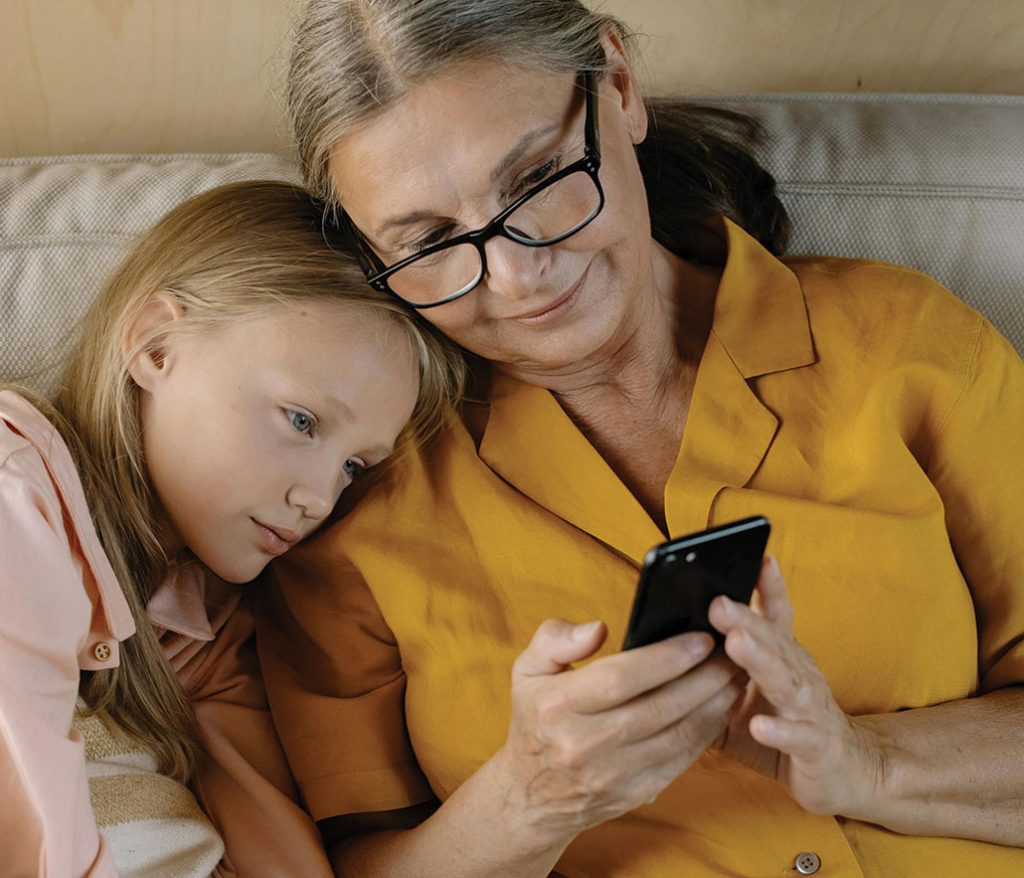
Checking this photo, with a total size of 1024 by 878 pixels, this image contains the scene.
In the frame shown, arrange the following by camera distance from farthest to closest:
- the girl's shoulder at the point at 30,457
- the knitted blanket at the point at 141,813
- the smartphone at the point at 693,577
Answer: the knitted blanket at the point at 141,813 < the girl's shoulder at the point at 30,457 < the smartphone at the point at 693,577

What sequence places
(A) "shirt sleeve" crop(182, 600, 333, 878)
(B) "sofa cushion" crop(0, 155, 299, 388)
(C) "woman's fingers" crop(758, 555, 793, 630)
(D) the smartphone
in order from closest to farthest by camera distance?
(D) the smartphone < (C) "woman's fingers" crop(758, 555, 793, 630) < (A) "shirt sleeve" crop(182, 600, 333, 878) < (B) "sofa cushion" crop(0, 155, 299, 388)

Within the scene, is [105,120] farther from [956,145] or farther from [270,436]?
[956,145]

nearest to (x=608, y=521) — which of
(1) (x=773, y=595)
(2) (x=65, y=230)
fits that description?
(1) (x=773, y=595)

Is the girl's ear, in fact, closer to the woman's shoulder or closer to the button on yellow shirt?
the button on yellow shirt

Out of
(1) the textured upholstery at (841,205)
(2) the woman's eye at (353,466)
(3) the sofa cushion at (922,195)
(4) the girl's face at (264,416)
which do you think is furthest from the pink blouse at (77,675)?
(3) the sofa cushion at (922,195)

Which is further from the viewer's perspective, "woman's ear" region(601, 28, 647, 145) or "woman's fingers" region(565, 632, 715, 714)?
"woman's ear" region(601, 28, 647, 145)

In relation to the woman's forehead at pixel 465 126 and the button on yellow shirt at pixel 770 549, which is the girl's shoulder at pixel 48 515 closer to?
the button on yellow shirt at pixel 770 549

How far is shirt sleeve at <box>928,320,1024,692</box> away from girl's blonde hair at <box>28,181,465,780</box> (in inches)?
23.5

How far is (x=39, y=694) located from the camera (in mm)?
1247

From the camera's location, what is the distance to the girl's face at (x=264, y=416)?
57.5 inches

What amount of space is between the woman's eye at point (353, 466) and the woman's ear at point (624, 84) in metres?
0.50

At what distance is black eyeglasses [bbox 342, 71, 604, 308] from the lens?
4.34ft

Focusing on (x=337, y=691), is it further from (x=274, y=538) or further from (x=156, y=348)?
(x=156, y=348)

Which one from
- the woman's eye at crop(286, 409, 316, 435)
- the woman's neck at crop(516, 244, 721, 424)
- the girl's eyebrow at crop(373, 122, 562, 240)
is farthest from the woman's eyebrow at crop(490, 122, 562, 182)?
the woman's eye at crop(286, 409, 316, 435)
